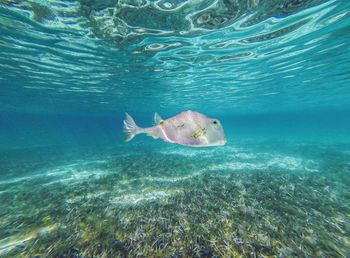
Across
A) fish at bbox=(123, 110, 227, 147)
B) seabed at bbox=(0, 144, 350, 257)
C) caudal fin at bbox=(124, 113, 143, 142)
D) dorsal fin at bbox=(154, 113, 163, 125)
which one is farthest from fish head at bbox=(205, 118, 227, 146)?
seabed at bbox=(0, 144, 350, 257)

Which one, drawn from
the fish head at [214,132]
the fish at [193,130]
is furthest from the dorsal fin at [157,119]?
the fish head at [214,132]

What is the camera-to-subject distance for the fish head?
2.28m

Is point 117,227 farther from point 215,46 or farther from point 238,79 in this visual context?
point 238,79

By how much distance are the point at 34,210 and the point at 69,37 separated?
425 inches

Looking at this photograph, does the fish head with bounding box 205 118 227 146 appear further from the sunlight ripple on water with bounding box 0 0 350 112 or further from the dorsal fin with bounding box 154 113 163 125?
the sunlight ripple on water with bounding box 0 0 350 112

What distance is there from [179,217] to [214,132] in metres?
4.86

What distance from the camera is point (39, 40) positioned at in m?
11.9

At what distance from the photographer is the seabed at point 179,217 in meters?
4.54

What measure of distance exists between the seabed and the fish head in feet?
11.6

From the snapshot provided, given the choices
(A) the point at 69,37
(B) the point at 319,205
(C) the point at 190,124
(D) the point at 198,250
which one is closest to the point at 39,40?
(A) the point at 69,37

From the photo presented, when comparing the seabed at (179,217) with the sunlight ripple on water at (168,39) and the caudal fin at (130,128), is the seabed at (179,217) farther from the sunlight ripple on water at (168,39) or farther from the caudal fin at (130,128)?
the sunlight ripple on water at (168,39)

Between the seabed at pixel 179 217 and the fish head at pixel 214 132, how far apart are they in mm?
3548

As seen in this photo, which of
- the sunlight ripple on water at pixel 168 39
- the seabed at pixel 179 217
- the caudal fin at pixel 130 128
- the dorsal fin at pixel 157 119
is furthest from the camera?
the sunlight ripple on water at pixel 168 39

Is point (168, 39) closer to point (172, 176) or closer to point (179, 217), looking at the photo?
point (172, 176)
